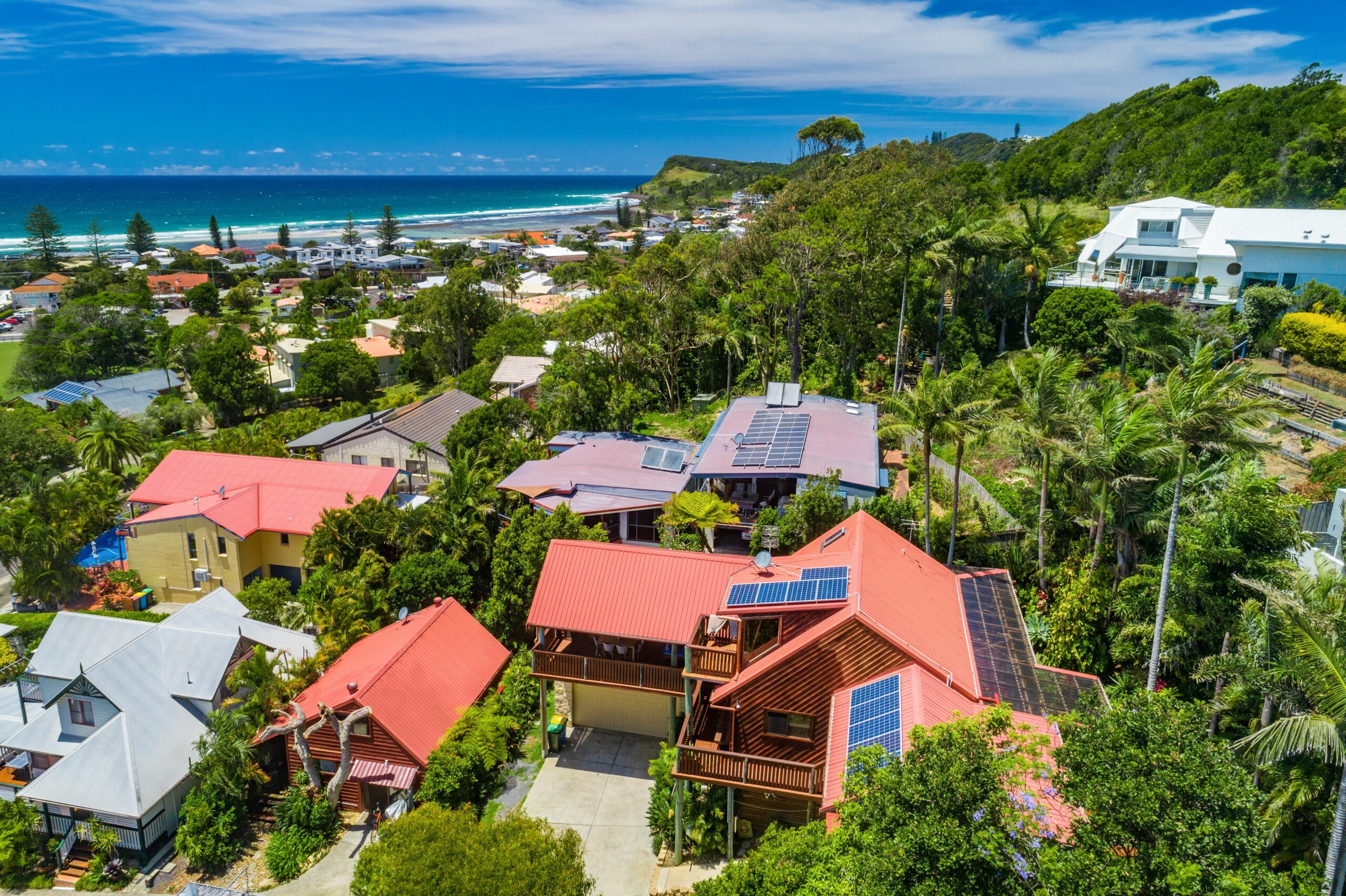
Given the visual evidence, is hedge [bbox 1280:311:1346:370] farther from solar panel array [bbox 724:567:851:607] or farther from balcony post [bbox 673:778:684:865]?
balcony post [bbox 673:778:684:865]

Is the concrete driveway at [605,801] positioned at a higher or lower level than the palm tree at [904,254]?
lower

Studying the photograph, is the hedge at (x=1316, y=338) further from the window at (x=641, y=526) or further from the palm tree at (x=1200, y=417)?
the window at (x=641, y=526)

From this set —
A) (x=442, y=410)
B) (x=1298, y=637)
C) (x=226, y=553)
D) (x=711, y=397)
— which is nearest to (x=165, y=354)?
(x=442, y=410)

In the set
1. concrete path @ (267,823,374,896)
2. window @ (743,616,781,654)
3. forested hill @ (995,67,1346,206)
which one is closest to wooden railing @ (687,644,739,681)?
window @ (743,616,781,654)

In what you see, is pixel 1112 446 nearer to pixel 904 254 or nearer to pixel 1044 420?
pixel 1044 420

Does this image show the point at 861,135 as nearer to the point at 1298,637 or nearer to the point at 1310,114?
the point at 1310,114

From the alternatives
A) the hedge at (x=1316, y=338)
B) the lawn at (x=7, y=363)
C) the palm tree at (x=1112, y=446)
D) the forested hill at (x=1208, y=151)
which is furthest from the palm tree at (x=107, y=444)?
the forested hill at (x=1208, y=151)
